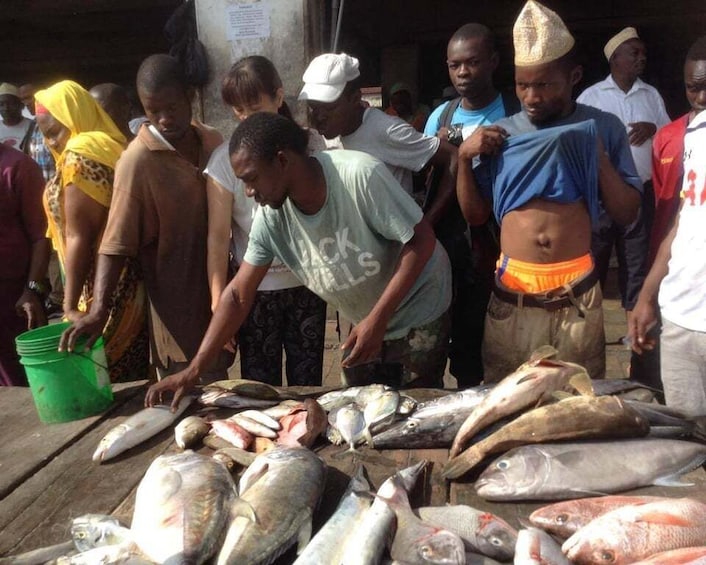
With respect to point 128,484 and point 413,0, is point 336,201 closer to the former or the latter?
point 128,484

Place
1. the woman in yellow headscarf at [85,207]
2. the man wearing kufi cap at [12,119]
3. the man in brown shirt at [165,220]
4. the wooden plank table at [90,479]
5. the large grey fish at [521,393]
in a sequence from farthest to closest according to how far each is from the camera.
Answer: the man wearing kufi cap at [12,119] < the woman in yellow headscarf at [85,207] < the man in brown shirt at [165,220] < the large grey fish at [521,393] < the wooden plank table at [90,479]

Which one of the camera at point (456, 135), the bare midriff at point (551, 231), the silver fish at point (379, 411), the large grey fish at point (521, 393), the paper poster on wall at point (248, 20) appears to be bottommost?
the silver fish at point (379, 411)

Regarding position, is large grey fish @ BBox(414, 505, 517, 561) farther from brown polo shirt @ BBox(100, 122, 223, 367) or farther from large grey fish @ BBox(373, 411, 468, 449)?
brown polo shirt @ BBox(100, 122, 223, 367)

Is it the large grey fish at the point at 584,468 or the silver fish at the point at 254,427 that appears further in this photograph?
the silver fish at the point at 254,427

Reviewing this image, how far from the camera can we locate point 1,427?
2.63 meters

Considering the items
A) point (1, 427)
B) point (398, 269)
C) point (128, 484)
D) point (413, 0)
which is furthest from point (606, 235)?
point (413, 0)

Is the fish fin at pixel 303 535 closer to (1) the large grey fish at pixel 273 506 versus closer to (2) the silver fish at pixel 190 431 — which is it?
(1) the large grey fish at pixel 273 506

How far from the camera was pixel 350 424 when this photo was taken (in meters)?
2.19

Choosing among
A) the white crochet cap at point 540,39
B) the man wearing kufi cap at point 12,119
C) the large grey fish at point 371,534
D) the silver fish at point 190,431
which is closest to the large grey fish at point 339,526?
the large grey fish at point 371,534

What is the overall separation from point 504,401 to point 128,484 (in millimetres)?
1230

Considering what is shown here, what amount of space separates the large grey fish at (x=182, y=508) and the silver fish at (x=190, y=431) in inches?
9.0

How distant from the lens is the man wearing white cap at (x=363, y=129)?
122 inches

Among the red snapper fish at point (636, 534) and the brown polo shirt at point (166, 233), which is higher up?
the brown polo shirt at point (166, 233)

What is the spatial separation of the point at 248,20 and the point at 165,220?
2.58 m
